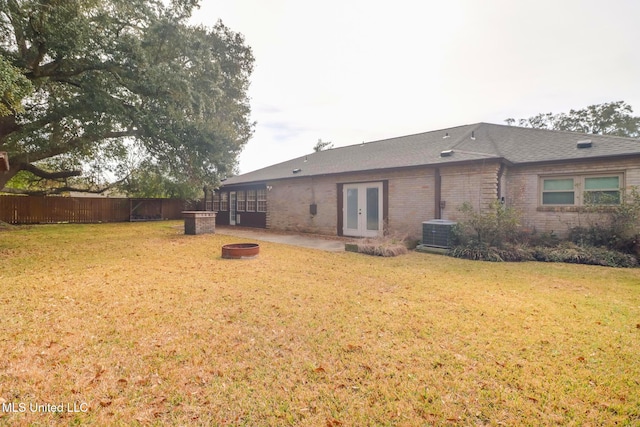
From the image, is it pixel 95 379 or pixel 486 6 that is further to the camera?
pixel 486 6

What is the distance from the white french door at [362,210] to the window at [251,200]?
22.8 feet

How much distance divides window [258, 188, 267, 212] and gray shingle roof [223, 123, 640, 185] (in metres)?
0.76

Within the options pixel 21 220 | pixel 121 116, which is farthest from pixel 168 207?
pixel 121 116

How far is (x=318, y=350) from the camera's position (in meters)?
2.81

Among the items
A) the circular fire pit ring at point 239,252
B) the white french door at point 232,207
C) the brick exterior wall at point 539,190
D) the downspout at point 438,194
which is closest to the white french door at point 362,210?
the downspout at point 438,194

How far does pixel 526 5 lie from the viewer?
7.71 meters

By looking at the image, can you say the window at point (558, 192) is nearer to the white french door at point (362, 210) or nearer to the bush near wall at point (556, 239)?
the bush near wall at point (556, 239)

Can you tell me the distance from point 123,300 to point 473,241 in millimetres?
8534

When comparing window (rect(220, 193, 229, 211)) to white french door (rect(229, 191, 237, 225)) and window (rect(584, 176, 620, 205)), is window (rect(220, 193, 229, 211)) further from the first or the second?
window (rect(584, 176, 620, 205))

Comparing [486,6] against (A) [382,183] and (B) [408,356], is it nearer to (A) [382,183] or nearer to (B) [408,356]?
(A) [382,183]

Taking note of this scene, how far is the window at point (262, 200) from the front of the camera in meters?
16.0

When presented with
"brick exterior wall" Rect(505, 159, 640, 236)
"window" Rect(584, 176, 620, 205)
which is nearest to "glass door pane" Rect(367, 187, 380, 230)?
"brick exterior wall" Rect(505, 159, 640, 236)

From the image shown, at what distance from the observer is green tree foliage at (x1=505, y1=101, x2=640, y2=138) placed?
77.5 ft

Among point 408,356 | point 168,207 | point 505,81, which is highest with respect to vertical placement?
point 505,81
